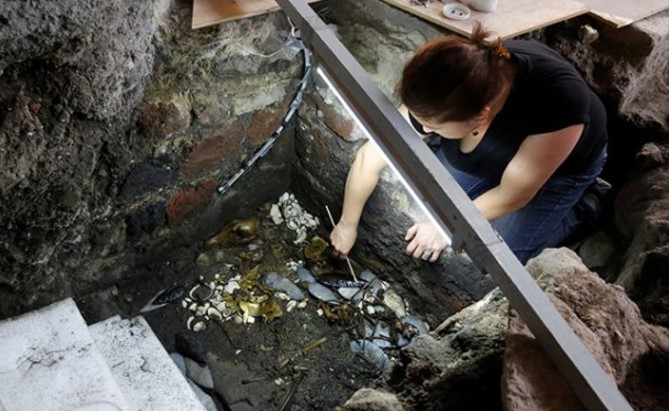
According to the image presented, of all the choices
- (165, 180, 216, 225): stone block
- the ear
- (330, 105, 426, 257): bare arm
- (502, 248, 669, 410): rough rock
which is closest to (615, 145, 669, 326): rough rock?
(502, 248, 669, 410): rough rock

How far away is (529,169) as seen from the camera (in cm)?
264

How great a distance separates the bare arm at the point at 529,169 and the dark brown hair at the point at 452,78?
0.33 m

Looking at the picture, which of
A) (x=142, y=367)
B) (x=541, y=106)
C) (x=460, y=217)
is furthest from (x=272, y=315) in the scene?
(x=460, y=217)

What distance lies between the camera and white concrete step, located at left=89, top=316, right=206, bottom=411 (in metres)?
2.55

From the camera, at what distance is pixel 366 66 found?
3168 millimetres

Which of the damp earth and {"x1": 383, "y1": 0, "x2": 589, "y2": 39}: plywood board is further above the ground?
{"x1": 383, "y1": 0, "x2": 589, "y2": 39}: plywood board

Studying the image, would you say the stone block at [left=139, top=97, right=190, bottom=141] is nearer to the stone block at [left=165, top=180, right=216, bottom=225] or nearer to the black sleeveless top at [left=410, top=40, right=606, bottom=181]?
the stone block at [left=165, top=180, right=216, bottom=225]

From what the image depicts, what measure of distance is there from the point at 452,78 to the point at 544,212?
104 cm

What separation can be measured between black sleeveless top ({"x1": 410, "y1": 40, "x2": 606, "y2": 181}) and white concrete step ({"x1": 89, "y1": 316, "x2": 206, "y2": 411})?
1401mm

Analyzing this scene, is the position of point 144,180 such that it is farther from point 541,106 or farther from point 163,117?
point 541,106

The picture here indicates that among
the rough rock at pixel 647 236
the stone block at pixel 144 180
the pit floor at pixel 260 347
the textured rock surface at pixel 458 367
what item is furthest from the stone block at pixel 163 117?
the rough rock at pixel 647 236

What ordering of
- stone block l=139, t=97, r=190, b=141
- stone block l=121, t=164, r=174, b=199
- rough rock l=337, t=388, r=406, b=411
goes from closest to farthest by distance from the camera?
rough rock l=337, t=388, r=406, b=411 < stone block l=139, t=97, r=190, b=141 < stone block l=121, t=164, r=174, b=199

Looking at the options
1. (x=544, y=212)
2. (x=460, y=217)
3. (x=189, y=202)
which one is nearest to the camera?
(x=460, y=217)

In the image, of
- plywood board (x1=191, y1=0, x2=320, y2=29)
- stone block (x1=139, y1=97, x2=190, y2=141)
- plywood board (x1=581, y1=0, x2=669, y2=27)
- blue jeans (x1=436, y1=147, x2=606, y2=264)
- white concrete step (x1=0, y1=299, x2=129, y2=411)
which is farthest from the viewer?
plywood board (x1=581, y1=0, x2=669, y2=27)
